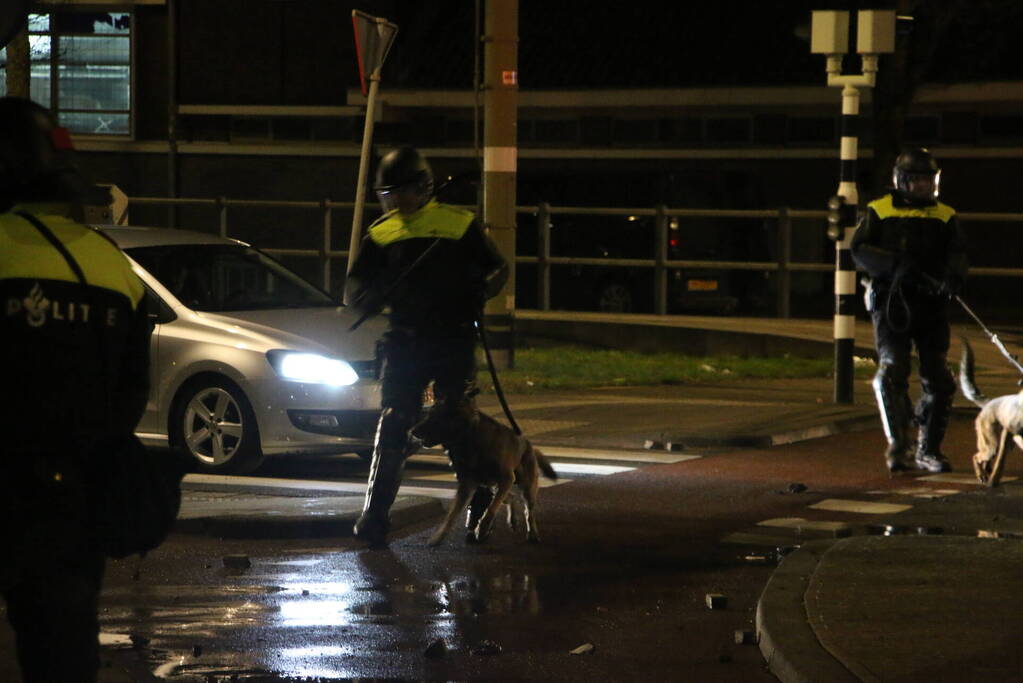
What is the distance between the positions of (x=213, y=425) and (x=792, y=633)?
5.39 m

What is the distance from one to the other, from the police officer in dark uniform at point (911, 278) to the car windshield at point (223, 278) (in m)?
3.58

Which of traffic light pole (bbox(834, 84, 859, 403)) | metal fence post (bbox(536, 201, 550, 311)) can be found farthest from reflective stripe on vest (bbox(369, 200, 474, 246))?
metal fence post (bbox(536, 201, 550, 311))

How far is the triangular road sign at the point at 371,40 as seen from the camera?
15.4m

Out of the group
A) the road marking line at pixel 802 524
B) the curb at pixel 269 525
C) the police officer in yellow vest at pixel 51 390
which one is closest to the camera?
the police officer in yellow vest at pixel 51 390

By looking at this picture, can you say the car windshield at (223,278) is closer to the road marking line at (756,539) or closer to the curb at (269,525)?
the curb at (269,525)

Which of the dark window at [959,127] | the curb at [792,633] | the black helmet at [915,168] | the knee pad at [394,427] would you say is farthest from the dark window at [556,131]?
the curb at [792,633]

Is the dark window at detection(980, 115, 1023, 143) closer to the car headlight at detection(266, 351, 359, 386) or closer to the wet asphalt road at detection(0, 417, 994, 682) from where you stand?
the wet asphalt road at detection(0, 417, 994, 682)

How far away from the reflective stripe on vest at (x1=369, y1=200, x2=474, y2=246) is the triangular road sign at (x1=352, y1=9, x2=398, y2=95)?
22.6 ft

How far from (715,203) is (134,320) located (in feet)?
81.2

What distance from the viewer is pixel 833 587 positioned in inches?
293

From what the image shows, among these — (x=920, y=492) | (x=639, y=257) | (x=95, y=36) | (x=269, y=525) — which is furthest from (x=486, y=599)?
(x=95, y=36)

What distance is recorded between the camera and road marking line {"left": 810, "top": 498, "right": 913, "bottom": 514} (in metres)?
9.98

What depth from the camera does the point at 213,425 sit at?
11.2 meters

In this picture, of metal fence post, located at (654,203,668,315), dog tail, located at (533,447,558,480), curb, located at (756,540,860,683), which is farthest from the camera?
metal fence post, located at (654,203,668,315)
